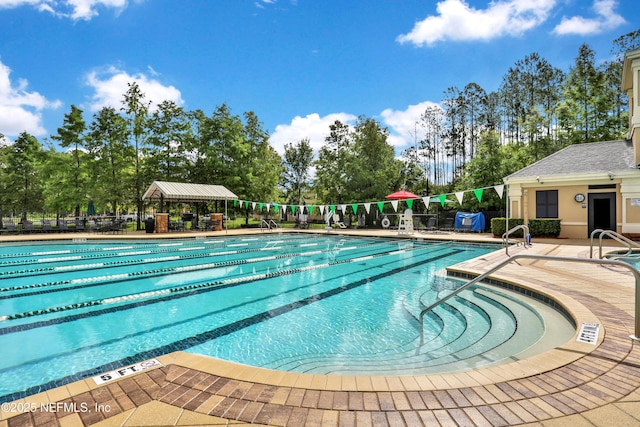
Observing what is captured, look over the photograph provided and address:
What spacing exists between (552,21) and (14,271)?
976 inches

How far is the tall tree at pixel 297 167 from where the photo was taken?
3888 cm

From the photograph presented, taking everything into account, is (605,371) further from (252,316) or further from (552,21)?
(552,21)

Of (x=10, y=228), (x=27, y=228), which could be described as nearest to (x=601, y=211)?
(x=27, y=228)

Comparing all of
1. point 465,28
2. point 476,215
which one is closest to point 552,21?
point 465,28

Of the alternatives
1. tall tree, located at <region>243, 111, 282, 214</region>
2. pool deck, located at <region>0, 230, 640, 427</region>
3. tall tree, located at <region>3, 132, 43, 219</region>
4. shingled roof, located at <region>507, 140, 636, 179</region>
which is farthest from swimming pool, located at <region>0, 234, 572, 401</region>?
tall tree, located at <region>3, 132, 43, 219</region>

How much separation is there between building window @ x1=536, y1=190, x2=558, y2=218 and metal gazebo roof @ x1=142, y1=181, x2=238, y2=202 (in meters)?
16.2

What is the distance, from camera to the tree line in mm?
20594

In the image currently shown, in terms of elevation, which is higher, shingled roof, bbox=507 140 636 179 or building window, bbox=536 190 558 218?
shingled roof, bbox=507 140 636 179

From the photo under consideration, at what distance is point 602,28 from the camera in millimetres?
22125

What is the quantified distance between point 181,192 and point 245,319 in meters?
15.4

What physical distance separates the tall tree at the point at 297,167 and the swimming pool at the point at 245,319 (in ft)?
100.0

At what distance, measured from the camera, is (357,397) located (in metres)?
2.05

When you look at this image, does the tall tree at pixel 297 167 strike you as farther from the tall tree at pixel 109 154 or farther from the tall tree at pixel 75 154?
the tall tree at pixel 75 154

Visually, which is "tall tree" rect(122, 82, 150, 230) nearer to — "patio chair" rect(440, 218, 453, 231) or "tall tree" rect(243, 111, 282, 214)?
"tall tree" rect(243, 111, 282, 214)
